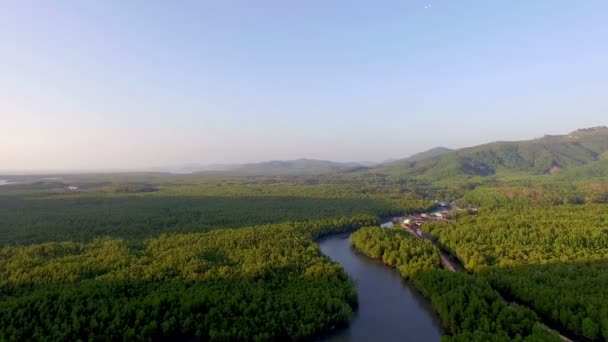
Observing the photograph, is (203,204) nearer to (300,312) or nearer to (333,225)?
(333,225)

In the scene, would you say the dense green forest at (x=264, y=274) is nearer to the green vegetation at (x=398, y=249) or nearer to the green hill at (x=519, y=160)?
the green vegetation at (x=398, y=249)

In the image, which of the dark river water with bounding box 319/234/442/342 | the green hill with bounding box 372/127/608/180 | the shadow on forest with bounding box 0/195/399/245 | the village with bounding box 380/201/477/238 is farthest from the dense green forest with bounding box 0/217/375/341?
the green hill with bounding box 372/127/608/180

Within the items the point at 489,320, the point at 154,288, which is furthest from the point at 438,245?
the point at 154,288

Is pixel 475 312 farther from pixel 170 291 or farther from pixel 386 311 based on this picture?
pixel 170 291

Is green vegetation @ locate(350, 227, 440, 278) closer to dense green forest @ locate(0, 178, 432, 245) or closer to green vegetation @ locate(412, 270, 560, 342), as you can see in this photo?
green vegetation @ locate(412, 270, 560, 342)

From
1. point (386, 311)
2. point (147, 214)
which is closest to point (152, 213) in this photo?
point (147, 214)
